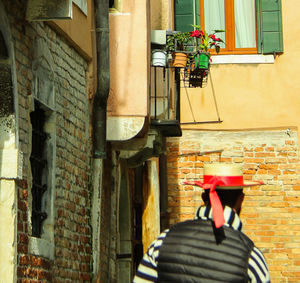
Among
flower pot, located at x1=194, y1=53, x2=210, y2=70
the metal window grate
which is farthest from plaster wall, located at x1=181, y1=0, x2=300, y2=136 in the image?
the metal window grate

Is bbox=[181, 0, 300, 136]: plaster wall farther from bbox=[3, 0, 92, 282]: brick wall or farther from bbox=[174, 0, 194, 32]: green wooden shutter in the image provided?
bbox=[3, 0, 92, 282]: brick wall

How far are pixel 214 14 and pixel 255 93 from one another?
137 centimetres

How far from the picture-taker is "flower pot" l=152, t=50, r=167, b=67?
9.23 metres

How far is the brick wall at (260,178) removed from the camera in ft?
38.2

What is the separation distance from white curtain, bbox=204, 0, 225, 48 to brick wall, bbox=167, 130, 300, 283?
5.45ft

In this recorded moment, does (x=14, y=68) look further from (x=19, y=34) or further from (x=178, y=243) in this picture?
(x=178, y=243)

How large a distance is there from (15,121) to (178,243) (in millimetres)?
2352

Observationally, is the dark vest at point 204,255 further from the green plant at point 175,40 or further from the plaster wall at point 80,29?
the green plant at point 175,40

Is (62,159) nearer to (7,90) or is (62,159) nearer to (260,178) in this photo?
(7,90)

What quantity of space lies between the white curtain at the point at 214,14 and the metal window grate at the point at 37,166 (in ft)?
20.5

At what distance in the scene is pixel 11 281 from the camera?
17.8 ft

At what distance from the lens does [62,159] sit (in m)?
6.87

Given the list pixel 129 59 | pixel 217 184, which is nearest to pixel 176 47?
pixel 129 59

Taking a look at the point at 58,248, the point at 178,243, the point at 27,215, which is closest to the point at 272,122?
the point at 58,248
